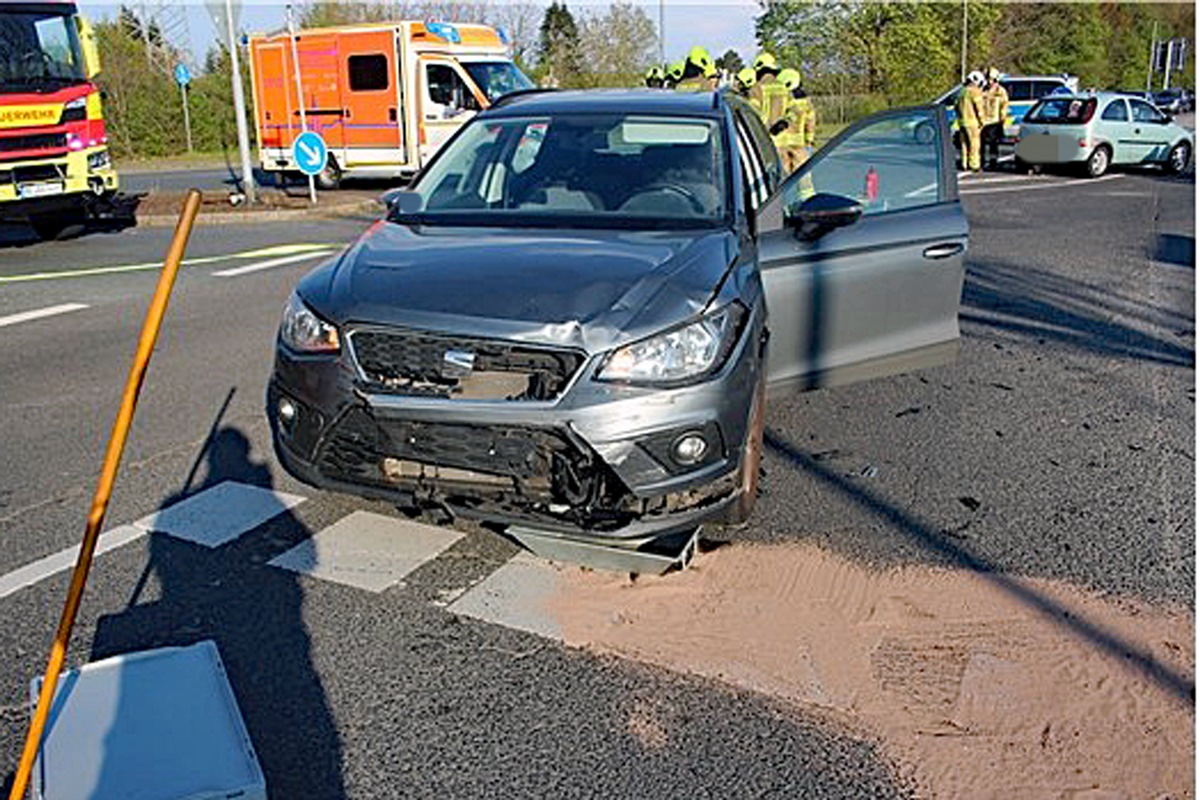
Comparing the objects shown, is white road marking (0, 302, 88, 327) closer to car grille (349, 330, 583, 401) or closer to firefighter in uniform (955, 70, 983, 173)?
car grille (349, 330, 583, 401)

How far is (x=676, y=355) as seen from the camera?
3551 millimetres

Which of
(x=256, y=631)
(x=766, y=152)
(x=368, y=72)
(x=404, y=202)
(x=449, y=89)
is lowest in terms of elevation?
(x=256, y=631)

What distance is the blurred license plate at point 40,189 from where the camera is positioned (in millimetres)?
12414

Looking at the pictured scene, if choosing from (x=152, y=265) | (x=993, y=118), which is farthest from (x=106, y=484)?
(x=993, y=118)

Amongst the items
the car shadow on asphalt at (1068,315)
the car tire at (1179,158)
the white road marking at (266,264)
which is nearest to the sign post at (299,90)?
the white road marking at (266,264)

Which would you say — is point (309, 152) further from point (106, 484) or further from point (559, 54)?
point (559, 54)

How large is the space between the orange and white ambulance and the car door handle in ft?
48.0

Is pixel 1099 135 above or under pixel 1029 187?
above

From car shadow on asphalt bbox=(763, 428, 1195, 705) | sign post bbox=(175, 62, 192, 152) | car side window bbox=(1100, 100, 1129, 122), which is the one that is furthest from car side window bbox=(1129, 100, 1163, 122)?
sign post bbox=(175, 62, 192, 152)

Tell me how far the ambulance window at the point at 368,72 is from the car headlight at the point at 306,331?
53.7 ft

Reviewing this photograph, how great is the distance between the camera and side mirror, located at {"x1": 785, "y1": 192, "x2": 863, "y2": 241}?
4512mm

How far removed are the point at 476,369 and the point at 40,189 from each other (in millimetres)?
11328

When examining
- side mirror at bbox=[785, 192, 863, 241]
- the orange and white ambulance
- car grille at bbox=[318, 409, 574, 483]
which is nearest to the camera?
car grille at bbox=[318, 409, 574, 483]

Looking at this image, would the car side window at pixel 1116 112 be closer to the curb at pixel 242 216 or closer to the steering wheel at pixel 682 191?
the curb at pixel 242 216
